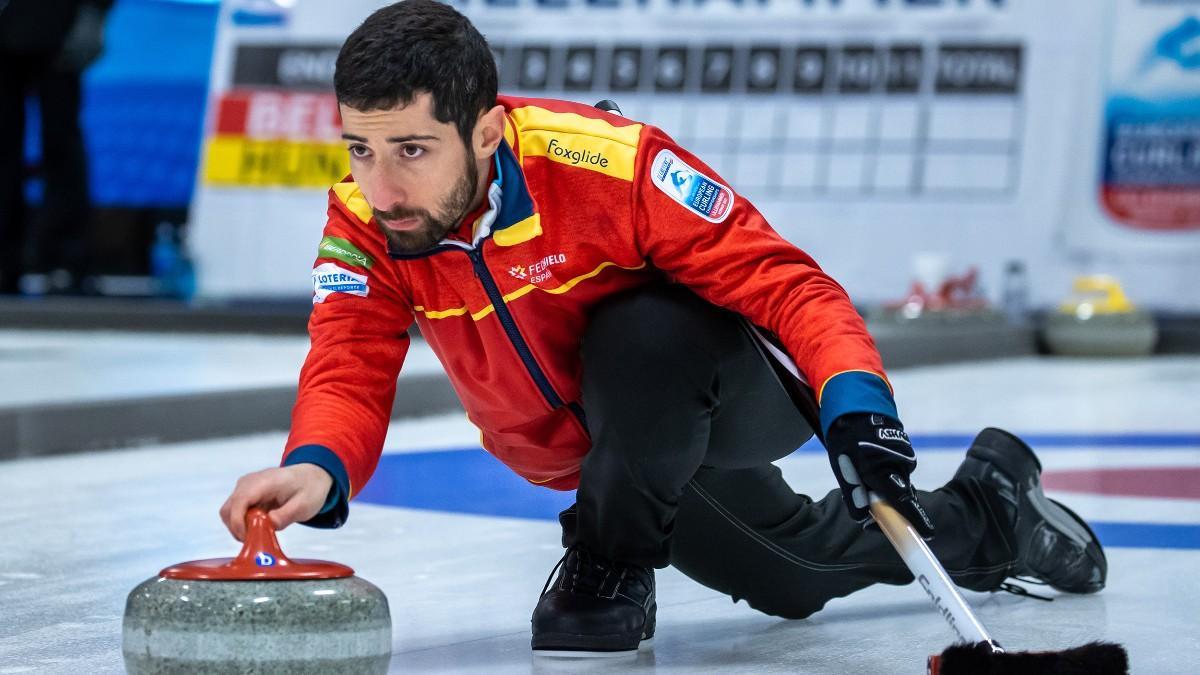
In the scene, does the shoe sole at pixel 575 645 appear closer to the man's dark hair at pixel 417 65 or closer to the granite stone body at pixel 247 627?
the granite stone body at pixel 247 627

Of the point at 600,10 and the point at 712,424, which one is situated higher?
the point at 600,10

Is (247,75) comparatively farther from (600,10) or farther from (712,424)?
(712,424)

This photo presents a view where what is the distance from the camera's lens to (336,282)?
57.0 inches

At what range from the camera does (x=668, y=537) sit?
59.0 inches

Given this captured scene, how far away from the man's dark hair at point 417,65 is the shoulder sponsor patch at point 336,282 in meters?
0.17

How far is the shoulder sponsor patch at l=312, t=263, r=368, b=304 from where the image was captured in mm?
1442

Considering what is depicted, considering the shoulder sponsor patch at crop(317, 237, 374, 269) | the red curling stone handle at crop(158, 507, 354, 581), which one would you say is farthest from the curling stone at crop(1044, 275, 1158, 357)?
the red curling stone handle at crop(158, 507, 354, 581)

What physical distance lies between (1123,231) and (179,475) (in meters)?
3.99

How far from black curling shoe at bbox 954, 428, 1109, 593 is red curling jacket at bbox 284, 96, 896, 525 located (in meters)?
0.39

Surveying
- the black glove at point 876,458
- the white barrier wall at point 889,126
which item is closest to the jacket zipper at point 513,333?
the black glove at point 876,458

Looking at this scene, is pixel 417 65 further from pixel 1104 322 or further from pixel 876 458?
pixel 1104 322

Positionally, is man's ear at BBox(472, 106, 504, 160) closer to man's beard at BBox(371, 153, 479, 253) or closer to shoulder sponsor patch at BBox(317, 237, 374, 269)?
man's beard at BBox(371, 153, 479, 253)

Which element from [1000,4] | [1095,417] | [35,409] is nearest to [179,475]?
[35,409]

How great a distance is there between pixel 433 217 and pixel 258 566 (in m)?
0.34
